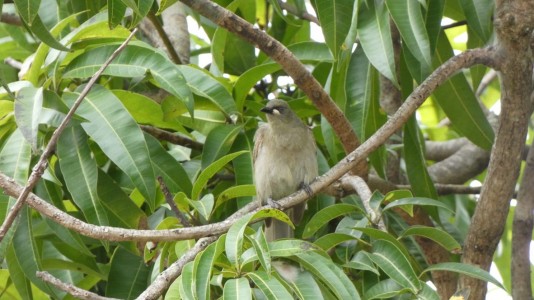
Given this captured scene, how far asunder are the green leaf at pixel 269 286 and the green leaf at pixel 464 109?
6.50ft

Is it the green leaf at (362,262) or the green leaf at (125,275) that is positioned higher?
the green leaf at (362,262)

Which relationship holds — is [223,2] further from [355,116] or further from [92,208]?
[92,208]

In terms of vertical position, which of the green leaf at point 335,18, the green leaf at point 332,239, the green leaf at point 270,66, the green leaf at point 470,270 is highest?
the green leaf at point 335,18

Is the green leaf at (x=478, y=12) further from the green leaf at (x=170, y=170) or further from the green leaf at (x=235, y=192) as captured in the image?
the green leaf at (x=170, y=170)

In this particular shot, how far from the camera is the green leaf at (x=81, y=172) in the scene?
430cm

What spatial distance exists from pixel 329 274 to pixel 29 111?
4.95ft

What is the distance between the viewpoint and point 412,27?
420 cm

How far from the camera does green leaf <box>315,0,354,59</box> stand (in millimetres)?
4043

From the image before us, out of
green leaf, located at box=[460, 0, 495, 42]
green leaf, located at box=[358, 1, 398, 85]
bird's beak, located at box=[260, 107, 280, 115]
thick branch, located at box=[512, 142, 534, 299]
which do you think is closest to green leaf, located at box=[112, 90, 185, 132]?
bird's beak, located at box=[260, 107, 280, 115]

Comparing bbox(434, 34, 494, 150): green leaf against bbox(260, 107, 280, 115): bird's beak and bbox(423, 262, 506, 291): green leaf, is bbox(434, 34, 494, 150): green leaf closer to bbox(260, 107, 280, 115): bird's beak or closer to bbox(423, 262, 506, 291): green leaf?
bbox(260, 107, 280, 115): bird's beak

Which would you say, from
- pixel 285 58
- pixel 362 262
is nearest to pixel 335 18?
pixel 285 58

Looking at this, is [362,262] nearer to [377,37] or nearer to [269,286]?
[269,286]

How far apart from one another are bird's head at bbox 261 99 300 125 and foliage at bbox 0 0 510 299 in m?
0.09

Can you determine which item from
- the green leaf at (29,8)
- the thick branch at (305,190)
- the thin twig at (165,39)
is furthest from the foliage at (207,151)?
the thin twig at (165,39)
